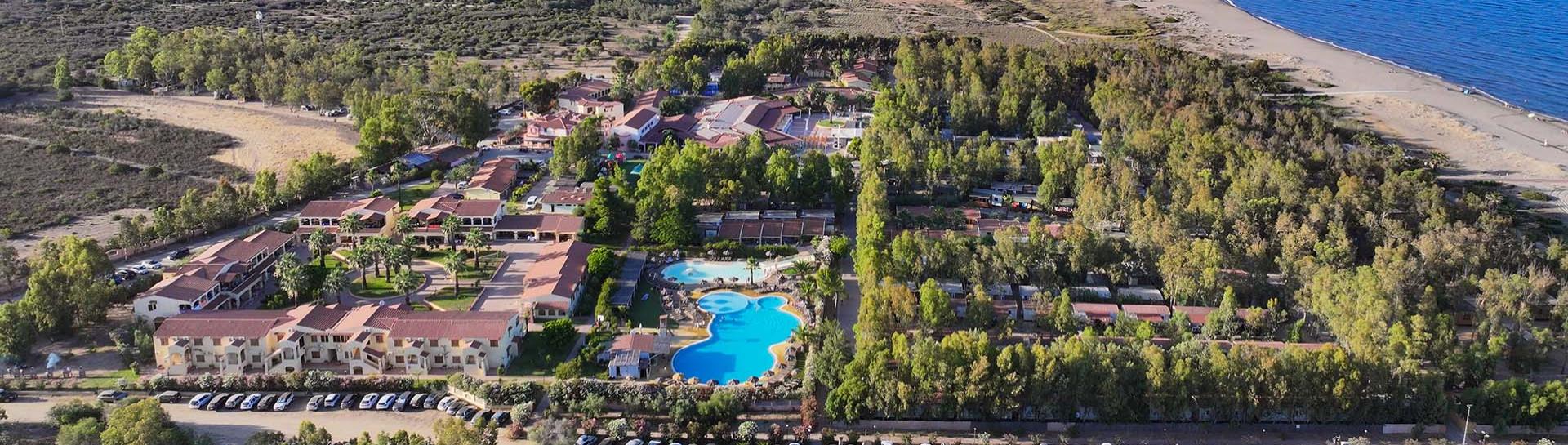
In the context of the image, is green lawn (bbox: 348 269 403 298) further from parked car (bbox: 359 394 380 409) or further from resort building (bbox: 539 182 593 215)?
resort building (bbox: 539 182 593 215)

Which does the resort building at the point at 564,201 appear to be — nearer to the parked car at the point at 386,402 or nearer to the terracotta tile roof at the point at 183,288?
the terracotta tile roof at the point at 183,288

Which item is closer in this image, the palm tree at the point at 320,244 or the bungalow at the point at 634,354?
the bungalow at the point at 634,354

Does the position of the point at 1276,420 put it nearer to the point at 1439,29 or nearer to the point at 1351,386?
the point at 1351,386

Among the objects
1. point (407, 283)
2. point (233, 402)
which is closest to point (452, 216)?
point (407, 283)

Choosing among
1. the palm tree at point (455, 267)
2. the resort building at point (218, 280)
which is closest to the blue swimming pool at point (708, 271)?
the palm tree at point (455, 267)

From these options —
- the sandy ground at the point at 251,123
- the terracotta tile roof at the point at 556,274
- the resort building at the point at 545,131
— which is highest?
the resort building at the point at 545,131

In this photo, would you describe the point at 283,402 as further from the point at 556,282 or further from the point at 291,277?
the point at 556,282
